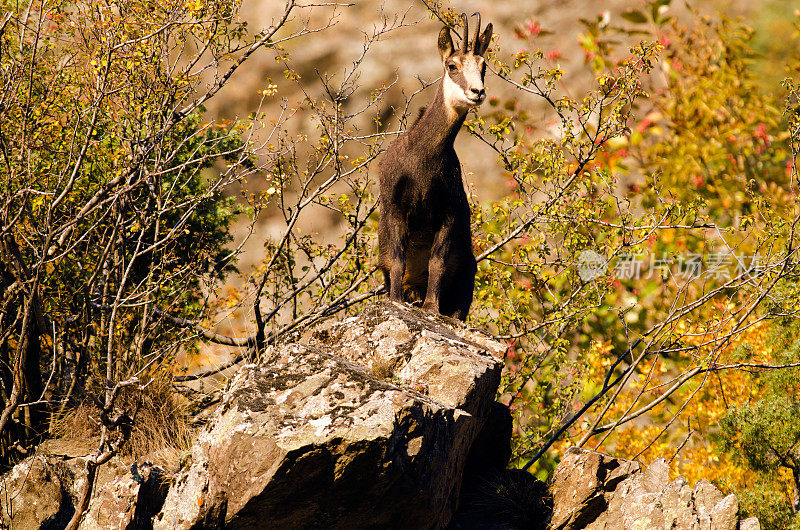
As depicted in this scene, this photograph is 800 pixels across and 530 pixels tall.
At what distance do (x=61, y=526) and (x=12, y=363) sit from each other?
7.79 feet

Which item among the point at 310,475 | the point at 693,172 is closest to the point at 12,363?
the point at 310,475

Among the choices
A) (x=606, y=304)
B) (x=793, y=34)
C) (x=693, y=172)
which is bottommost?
(x=793, y=34)

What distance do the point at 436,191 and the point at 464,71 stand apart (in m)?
1.00

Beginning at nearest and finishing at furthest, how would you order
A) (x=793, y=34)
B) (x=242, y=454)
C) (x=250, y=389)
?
(x=793, y=34), (x=242, y=454), (x=250, y=389)

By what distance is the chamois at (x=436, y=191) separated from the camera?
6.39 meters

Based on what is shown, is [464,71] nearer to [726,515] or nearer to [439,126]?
[439,126]

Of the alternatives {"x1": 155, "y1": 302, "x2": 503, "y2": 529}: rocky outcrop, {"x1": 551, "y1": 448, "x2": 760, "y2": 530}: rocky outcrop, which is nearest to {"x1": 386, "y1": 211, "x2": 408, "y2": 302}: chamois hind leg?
{"x1": 155, "y1": 302, "x2": 503, "y2": 529}: rocky outcrop

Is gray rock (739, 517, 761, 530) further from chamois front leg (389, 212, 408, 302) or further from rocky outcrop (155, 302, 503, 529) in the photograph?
chamois front leg (389, 212, 408, 302)

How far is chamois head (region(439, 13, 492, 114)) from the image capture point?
6.12 m

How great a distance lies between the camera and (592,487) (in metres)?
5.95

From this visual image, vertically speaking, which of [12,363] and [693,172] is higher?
[693,172]

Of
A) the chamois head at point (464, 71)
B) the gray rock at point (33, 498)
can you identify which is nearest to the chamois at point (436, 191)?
the chamois head at point (464, 71)

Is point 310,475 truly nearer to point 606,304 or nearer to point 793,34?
point 793,34

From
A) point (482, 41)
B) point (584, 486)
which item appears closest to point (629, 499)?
point (584, 486)
